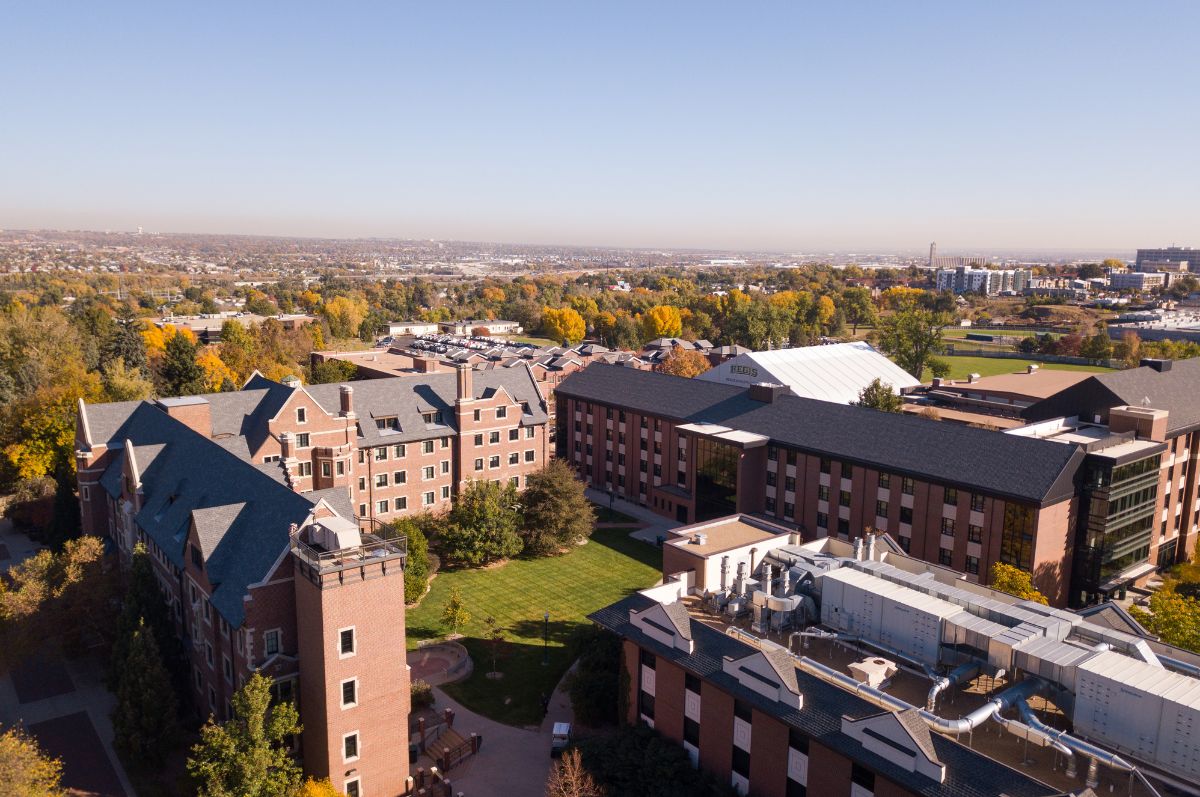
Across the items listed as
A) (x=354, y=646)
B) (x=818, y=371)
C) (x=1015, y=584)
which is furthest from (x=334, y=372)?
(x=1015, y=584)

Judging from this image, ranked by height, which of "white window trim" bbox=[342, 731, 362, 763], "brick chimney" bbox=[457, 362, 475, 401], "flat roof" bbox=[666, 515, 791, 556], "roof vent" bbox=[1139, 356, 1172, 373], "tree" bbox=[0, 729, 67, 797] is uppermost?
"roof vent" bbox=[1139, 356, 1172, 373]

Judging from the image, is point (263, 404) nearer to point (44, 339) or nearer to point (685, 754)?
point (685, 754)

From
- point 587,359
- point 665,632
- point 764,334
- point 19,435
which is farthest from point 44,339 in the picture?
point 764,334

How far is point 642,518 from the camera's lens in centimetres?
7544

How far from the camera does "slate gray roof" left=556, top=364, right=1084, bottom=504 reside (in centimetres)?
5281

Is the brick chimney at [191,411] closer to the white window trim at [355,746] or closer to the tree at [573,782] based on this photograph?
the white window trim at [355,746]

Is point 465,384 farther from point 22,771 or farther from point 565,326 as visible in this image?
point 565,326

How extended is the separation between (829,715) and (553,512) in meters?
38.1

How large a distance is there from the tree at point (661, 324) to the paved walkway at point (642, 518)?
106259 mm

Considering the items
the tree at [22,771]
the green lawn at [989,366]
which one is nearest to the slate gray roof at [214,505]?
the tree at [22,771]

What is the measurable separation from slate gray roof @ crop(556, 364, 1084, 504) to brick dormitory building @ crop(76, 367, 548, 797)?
14802mm

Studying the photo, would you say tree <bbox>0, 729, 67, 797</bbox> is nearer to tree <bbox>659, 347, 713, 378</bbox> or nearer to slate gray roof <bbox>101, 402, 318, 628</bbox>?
slate gray roof <bbox>101, 402, 318, 628</bbox>

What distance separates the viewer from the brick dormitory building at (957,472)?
5322cm

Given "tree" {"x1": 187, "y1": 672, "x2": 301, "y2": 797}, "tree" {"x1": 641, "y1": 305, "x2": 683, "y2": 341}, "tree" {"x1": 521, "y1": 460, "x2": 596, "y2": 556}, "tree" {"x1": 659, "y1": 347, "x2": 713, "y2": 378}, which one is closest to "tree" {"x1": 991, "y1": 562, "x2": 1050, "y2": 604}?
"tree" {"x1": 521, "y1": 460, "x2": 596, "y2": 556}
